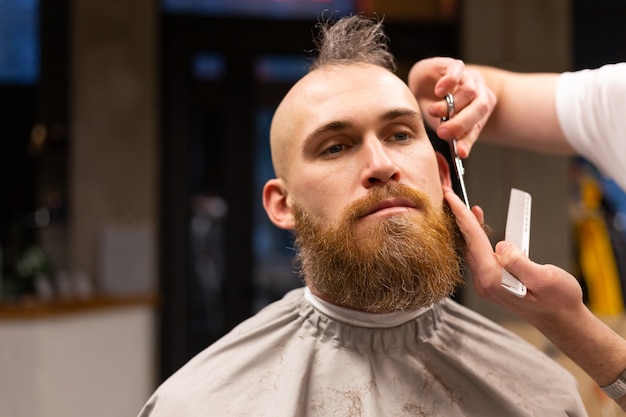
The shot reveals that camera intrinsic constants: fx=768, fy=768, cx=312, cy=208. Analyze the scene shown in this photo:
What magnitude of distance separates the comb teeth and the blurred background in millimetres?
3200

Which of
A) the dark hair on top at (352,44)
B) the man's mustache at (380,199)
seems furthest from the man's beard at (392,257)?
the dark hair on top at (352,44)

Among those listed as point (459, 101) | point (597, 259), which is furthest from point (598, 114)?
point (597, 259)

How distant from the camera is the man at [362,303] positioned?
1384 mm

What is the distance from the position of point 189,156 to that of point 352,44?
3237mm

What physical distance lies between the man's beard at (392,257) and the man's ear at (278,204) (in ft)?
0.59

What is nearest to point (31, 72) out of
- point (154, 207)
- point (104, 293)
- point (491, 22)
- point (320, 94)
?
point (154, 207)

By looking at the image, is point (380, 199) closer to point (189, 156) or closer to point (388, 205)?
point (388, 205)

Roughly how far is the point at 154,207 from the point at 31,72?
1.10m

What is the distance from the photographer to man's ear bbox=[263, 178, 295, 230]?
1624 mm

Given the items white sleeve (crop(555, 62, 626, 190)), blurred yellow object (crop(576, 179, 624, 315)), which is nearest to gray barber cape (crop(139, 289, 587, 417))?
white sleeve (crop(555, 62, 626, 190))

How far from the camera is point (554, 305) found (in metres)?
1.24

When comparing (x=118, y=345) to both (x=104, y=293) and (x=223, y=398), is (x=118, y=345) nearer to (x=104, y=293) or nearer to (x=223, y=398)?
(x=104, y=293)

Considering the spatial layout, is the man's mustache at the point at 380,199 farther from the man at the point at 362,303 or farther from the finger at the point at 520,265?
the finger at the point at 520,265

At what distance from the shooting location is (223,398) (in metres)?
1.41
